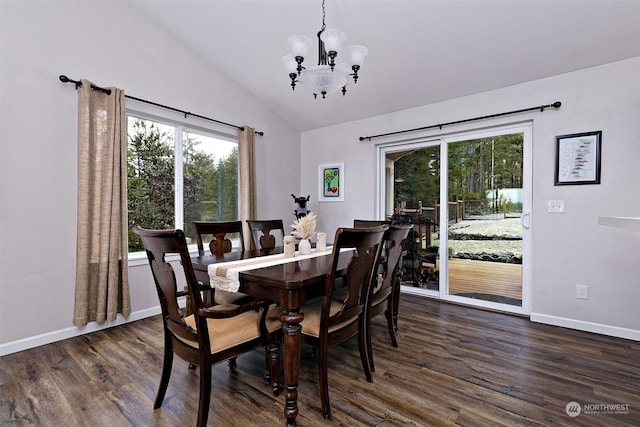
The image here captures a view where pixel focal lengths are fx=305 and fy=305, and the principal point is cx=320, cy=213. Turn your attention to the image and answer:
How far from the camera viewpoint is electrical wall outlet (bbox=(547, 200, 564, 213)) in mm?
2836

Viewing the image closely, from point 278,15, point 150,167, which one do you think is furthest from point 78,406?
point 278,15

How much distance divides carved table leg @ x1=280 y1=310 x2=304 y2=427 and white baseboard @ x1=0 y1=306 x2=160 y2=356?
217 centimetres

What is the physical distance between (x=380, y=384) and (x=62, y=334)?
103 inches

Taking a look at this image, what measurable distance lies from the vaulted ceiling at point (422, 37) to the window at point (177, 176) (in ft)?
3.26

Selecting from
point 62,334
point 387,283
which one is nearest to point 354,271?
point 387,283

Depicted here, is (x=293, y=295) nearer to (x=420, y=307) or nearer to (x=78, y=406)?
(x=78, y=406)

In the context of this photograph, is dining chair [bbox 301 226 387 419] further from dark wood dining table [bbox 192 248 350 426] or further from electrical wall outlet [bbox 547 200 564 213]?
electrical wall outlet [bbox 547 200 564 213]

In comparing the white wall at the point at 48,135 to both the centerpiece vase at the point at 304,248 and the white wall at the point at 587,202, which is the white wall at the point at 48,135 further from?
the white wall at the point at 587,202

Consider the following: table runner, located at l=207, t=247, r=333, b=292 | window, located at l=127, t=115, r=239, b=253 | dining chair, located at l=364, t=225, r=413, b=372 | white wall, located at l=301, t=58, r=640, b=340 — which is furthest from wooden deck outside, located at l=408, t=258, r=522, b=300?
window, located at l=127, t=115, r=239, b=253

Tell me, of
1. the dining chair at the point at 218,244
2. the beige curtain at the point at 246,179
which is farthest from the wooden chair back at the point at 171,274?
the beige curtain at the point at 246,179

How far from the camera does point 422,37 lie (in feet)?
8.93

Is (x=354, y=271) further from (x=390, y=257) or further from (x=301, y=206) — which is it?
(x=301, y=206)

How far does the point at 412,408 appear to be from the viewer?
1.68m

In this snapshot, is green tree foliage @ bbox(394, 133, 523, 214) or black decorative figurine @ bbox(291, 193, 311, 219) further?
black decorative figurine @ bbox(291, 193, 311, 219)
